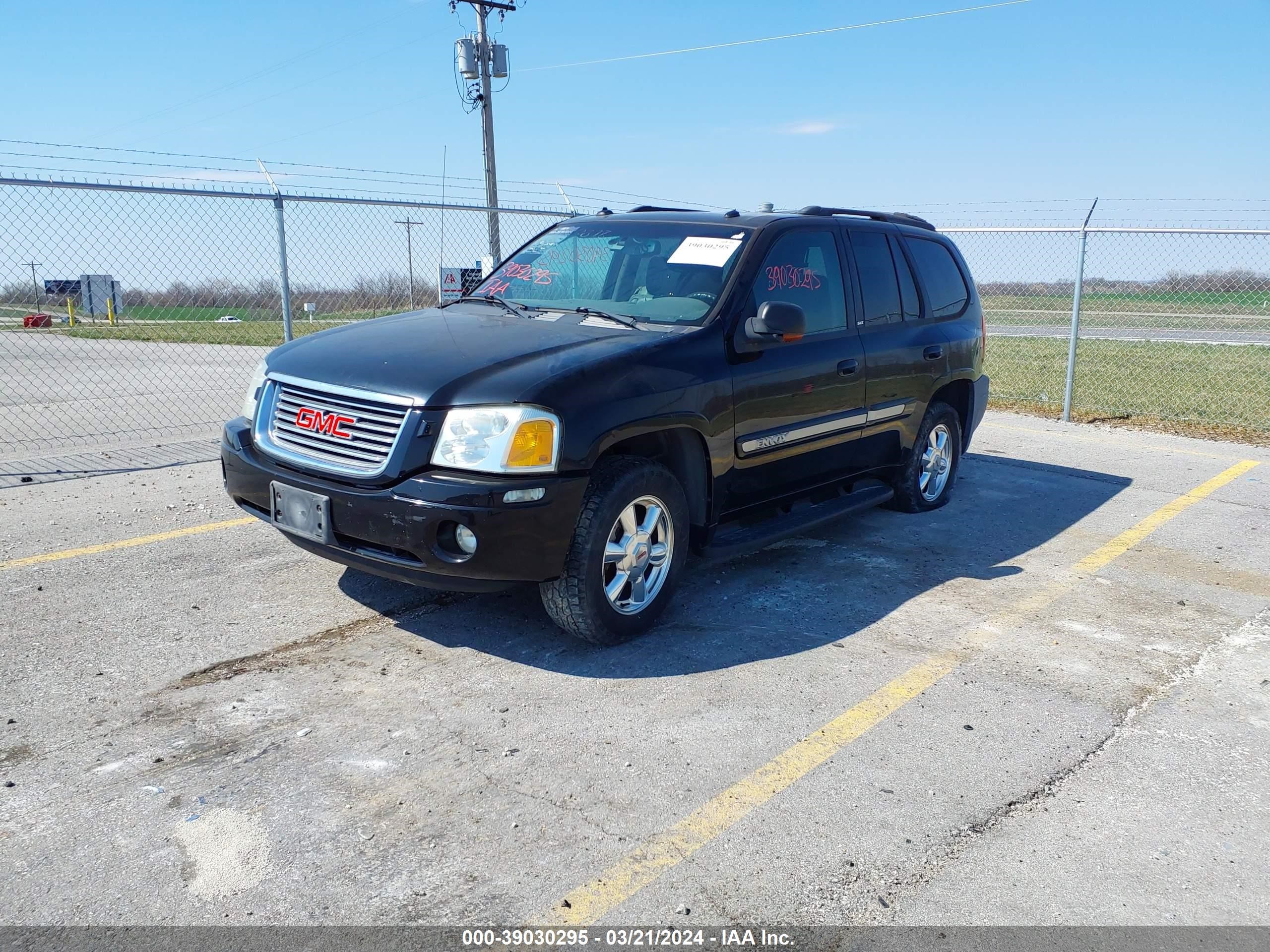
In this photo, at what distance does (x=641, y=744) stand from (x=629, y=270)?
2.61 meters

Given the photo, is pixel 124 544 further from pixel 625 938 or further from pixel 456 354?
pixel 625 938

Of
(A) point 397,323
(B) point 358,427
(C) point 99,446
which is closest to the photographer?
(B) point 358,427

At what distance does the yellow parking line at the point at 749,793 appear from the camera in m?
2.65

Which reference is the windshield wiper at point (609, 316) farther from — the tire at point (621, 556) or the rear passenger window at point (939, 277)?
the rear passenger window at point (939, 277)

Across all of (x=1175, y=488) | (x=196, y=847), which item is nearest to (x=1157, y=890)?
(x=196, y=847)

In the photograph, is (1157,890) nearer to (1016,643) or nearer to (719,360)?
(1016,643)

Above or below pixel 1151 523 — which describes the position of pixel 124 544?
above

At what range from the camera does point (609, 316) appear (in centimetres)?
478

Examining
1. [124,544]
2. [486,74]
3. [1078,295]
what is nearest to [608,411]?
[124,544]

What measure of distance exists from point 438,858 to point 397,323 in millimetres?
2780

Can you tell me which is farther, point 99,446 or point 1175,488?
point 99,446

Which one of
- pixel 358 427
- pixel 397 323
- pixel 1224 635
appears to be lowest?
pixel 1224 635

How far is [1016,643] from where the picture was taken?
4500 mm

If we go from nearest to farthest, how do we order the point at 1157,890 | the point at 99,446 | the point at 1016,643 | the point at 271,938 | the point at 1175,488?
the point at 271,938 < the point at 1157,890 < the point at 1016,643 < the point at 1175,488 < the point at 99,446
